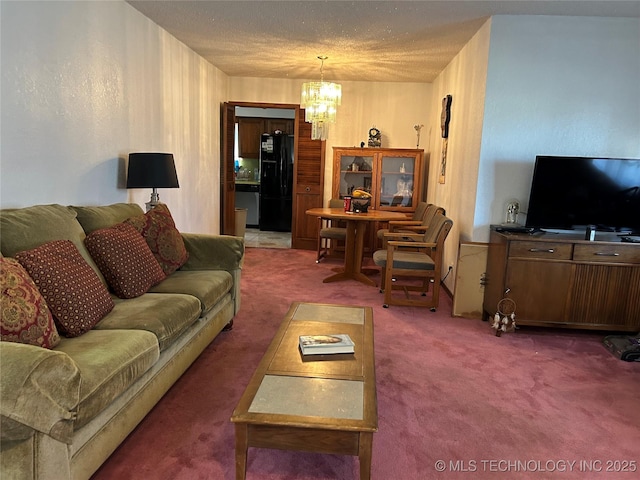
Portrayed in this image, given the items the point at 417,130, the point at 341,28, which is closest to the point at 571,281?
the point at 341,28

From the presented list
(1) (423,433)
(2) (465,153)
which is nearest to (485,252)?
(2) (465,153)

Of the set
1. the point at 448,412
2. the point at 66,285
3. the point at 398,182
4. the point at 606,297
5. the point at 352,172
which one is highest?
the point at 352,172

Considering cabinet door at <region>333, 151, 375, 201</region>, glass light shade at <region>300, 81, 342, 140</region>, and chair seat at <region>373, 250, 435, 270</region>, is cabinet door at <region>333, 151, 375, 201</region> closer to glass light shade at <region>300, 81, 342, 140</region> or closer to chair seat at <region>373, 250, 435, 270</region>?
glass light shade at <region>300, 81, 342, 140</region>

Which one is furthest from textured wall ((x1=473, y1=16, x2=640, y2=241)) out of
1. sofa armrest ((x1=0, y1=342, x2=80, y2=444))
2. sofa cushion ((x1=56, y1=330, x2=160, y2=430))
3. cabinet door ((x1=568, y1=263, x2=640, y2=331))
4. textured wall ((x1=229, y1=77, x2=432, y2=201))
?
sofa armrest ((x1=0, y1=342, x2=80, y2=444))

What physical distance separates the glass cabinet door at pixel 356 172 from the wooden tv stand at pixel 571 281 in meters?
2.90

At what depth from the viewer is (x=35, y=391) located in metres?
1.27

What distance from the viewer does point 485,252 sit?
376cm

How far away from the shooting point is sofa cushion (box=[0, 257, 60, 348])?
1584 millimetres

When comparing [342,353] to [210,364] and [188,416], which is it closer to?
[188,416]

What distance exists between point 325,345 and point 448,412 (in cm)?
82

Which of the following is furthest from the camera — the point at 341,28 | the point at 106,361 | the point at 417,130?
the point at 417,130

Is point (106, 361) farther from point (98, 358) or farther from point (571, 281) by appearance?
point (571, 281)

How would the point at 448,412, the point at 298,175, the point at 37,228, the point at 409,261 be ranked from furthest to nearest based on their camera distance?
the point at 298,175, the point at 409,261, the point at 448,412, the point at 37,228

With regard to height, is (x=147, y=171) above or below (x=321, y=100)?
below
